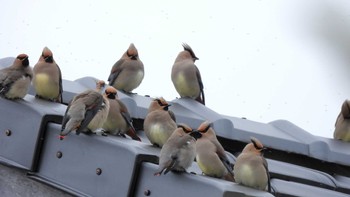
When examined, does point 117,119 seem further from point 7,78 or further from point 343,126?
point 343,126

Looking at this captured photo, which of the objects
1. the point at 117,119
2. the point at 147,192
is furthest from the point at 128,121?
the point at 147,192

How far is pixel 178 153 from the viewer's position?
4211 millimetres

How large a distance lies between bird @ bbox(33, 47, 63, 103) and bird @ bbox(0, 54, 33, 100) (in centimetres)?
12

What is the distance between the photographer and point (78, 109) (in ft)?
15.4

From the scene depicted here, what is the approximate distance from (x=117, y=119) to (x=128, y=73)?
104 inches

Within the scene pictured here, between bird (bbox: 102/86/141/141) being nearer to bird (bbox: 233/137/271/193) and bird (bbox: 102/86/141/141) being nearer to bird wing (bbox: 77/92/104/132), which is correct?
bird wing (bbox: 77/92/104/132)

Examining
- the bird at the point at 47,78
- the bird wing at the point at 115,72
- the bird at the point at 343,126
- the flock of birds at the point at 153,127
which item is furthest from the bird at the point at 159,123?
the bird wing at the point at 115,72

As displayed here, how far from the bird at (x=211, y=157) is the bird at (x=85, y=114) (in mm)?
479

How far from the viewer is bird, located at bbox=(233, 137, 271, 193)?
4.30 metres

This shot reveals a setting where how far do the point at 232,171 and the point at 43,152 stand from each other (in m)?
0.97

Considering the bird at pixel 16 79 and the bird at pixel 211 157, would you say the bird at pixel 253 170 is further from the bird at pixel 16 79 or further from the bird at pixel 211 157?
the bird at pixel 16 79

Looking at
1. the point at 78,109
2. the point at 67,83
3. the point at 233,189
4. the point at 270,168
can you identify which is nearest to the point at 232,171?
the point at 270,168

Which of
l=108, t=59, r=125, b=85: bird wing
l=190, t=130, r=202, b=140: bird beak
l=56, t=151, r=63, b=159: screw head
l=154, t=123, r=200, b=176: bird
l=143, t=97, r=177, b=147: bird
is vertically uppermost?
l=154, t=123, r=200, b=176: bird

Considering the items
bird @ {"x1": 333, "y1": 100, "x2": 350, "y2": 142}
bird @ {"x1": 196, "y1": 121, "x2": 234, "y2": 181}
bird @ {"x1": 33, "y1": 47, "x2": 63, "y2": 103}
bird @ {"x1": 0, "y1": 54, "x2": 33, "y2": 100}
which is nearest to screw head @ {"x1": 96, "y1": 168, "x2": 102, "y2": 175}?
bird @ {"x1": 196, "y1": 121, "x2": 234, "y2": 181}
